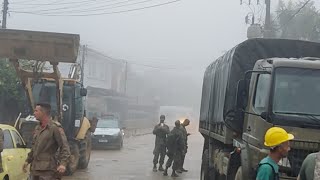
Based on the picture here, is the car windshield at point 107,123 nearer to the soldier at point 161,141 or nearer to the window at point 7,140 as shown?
the soldier at point 161,141

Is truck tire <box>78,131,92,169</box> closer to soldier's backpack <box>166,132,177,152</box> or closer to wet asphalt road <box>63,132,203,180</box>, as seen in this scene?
wet asphalt road <box>63,132,203,180</box>

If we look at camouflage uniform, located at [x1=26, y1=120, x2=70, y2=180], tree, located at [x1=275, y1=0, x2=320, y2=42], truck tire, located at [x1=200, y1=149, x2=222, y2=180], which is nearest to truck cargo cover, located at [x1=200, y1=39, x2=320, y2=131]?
truck tire, located at [x1=200, y1=149, x2=222, y2=180]

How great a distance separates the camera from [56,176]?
25.1ft

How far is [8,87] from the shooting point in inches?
893

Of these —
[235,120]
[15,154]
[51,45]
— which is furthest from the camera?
[51,45]

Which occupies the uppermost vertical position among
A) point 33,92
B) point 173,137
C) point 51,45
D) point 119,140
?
point 51,45

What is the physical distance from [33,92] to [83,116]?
2.12 m

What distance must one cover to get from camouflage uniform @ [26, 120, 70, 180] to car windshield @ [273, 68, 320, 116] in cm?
297

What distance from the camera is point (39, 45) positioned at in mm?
14125

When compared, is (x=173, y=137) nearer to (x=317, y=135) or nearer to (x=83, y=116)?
(x=83, y=116)

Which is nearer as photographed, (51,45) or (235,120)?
(235,120)

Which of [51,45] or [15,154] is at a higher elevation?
[51,45]

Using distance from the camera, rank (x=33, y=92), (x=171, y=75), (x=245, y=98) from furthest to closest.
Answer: (x=171, y=75)
(x=33, y=92)
(x=245, y=98)

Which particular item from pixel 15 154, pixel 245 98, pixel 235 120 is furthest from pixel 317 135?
pixel 15 154
